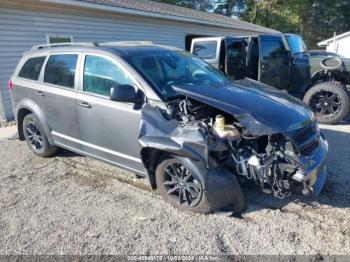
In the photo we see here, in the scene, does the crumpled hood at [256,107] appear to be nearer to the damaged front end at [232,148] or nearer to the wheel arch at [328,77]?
the damaged front end at [232,148]

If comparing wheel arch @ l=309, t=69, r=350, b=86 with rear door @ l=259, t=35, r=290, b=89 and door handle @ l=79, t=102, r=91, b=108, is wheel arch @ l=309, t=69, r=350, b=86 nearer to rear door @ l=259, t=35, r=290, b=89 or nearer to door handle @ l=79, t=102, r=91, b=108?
rear door @ l=259, t=35, r=290, b=89

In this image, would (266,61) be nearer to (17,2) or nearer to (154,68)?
(154,68)

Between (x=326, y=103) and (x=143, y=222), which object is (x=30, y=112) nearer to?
(x=143, y=222)

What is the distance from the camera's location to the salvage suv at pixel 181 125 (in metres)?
2.97

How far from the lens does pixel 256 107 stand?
123 inches

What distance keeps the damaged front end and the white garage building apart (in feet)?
21.6

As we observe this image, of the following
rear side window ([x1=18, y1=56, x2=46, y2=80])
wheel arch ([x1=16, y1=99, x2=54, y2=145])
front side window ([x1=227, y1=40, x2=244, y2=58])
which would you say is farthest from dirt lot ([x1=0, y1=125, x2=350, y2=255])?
front side window ([x1=227, y1=40, x2=244, y2=58])

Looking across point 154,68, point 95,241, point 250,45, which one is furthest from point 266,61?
point 95,241

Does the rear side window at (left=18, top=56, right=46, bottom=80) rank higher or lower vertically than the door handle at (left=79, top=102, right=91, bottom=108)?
higher

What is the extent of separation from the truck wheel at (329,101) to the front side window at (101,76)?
15.4 ft

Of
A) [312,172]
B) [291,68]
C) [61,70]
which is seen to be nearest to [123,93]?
[61,70]

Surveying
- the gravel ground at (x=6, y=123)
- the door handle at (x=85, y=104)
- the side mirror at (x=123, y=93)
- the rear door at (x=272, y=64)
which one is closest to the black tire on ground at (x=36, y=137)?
the door handle at (x=85, y=104)

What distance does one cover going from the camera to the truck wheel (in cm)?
655

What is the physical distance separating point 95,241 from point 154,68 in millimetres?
2048
